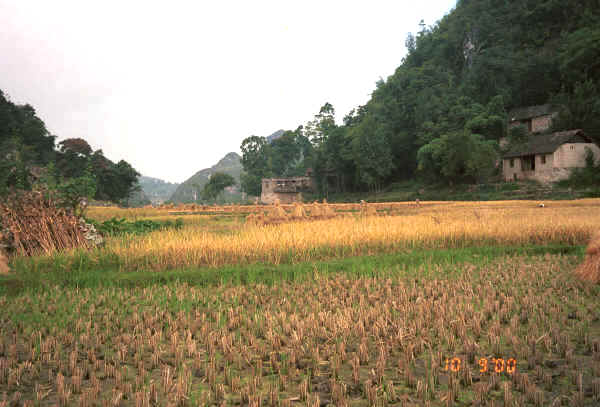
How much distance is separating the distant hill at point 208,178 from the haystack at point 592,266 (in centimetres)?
10291

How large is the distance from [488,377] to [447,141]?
37842 mm

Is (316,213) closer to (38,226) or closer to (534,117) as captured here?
(38,226)

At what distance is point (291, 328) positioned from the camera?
429 centimetres

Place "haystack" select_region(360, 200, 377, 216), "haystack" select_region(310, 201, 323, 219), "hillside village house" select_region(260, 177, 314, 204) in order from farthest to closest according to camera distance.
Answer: "hillside village house" select_region(260, 177, 314, 204) → "haystack" select_region(360, 200, 377, 216) → "haystack" select_region(310, 201, 323, 219)

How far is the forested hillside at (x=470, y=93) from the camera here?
36719mm

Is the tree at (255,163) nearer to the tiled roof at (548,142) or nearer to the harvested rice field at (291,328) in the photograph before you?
the tiled roof at (548,142)

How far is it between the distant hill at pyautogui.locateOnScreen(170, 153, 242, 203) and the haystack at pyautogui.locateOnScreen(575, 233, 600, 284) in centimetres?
10291

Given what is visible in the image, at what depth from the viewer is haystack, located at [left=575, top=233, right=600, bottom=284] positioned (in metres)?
5.86

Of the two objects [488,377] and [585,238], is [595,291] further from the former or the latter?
[585,238]

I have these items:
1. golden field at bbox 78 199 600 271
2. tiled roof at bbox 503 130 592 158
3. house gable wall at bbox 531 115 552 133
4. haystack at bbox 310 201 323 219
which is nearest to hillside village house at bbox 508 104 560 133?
house gable wall at bbox 531 115 552 133

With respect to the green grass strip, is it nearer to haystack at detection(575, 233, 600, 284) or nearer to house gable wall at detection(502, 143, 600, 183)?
haystack at detection(575, 233, 600, 284)
